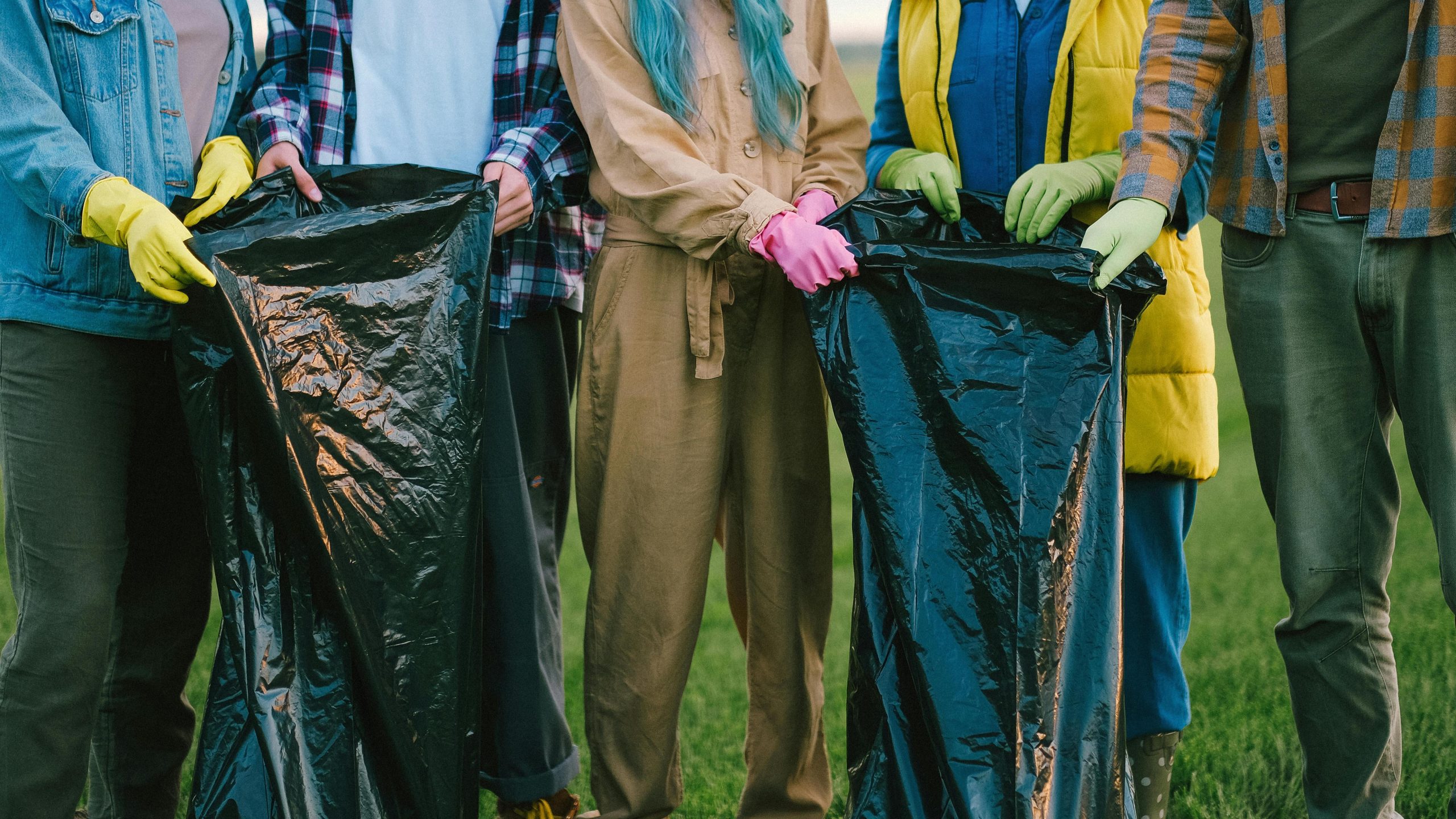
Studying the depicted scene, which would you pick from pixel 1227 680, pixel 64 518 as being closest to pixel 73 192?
pixel 64 518

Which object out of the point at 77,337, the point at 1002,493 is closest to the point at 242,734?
the point at 77,337

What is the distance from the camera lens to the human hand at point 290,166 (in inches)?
84.4

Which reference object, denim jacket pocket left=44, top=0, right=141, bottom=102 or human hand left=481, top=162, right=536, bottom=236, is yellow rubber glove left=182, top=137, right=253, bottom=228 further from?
human hand left=481, top=162, right=536, bottom=236

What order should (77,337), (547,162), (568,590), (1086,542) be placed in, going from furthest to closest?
(568,590) → (547,162) → (77,337) → (1086,542)

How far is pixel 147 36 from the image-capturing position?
2.02m

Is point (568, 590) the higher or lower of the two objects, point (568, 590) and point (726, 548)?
the lower

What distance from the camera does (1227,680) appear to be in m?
3.46

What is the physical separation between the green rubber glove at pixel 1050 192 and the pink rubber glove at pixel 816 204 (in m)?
0.33

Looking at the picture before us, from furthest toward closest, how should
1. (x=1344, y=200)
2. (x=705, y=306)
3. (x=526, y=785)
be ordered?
(x=526, y=785) → (x=705, y=306) → (x=1344, y=200)

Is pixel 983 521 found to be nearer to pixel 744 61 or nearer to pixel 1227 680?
pixel 744 61

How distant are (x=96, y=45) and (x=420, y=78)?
561 mm

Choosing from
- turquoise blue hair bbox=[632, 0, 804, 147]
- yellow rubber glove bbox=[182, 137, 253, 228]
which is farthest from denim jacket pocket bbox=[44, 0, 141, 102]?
turquoise blue hair bbox=[632, 0, 804, 147]

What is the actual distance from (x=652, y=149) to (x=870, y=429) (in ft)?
2.09

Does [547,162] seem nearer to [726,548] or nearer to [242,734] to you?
[726,548]
